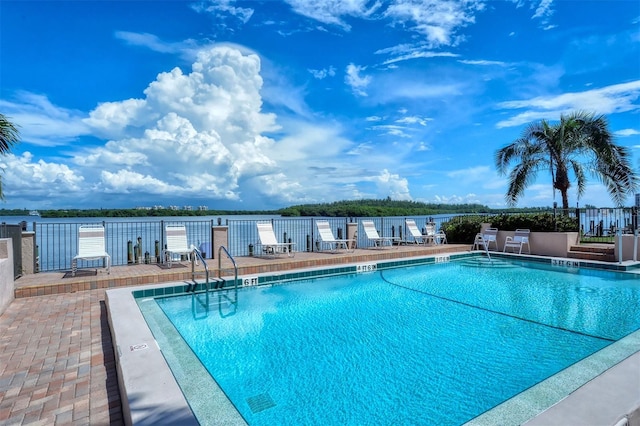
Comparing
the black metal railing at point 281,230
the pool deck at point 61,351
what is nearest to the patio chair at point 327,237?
the black metal railing at point 281,230

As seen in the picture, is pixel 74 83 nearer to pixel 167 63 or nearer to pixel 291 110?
pixel 167 63

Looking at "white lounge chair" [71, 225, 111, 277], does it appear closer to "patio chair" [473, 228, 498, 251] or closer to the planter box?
"patio chair" [473, 228, 498, 251]

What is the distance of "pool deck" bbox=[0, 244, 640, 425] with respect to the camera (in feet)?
7.48

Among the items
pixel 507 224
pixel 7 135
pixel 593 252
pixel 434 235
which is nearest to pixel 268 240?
pixel 7 135

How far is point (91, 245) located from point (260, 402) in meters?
6.26

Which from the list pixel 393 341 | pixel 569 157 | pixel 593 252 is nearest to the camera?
pixel 393 341

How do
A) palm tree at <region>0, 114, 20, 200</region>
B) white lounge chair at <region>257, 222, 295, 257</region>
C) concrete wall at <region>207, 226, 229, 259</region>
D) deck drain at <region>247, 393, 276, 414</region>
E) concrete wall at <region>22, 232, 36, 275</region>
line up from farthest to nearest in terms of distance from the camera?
1. white lounge chair at <region>257, 222, 295, 257</region>
2. concrete wall at <region>207, 226, 229, 259</region>
3. concrete wall at <region>22, 232, 36, 275</region>
4. palm tree at <region>0, 114, 20, 200</region>
5. deck drain at <region>247, 393, 276, 414</region>

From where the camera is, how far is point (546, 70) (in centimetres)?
→ 1204

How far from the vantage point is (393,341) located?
425cm

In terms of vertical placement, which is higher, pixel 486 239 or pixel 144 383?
pixel 486 239

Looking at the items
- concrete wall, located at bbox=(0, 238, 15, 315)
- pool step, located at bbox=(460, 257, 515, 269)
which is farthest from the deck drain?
pool step, located at bbox=(460, 257, 515, 269)

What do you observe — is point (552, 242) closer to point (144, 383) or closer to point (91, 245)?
point (144, 383)

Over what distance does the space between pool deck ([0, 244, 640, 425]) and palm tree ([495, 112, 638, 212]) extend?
1153cm

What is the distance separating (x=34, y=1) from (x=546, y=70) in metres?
16.1
